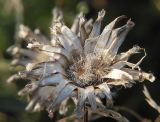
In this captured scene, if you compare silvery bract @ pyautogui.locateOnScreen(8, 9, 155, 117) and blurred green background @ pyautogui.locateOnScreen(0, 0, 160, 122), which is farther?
blurred green background @ pyautogui.locateOnScreen(0, 0, 160, 122)

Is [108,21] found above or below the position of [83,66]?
above

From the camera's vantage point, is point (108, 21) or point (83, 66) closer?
point (83, 66)

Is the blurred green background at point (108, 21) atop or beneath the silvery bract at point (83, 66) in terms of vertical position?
atop

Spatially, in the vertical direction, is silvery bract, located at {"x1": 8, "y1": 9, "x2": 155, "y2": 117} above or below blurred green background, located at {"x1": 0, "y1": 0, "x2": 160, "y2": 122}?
below

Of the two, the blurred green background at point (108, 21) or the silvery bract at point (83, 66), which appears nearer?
the silvery bract at point (83, 66)
